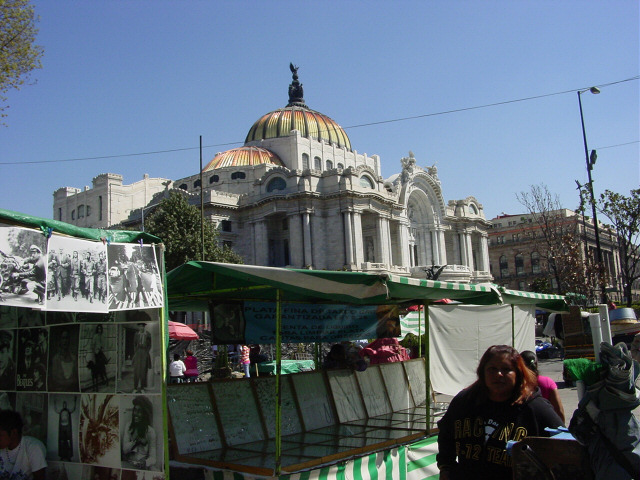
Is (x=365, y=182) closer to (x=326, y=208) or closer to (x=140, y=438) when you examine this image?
(x=326, y=208)

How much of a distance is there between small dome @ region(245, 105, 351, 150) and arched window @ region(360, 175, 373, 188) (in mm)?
12596

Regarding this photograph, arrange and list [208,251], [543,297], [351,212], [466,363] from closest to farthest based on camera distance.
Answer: [466,363]
[543,297]
[208,251]
[351,212]

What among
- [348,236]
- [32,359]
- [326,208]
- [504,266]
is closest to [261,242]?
[326,208]

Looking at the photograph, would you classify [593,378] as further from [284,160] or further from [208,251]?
[284,160]

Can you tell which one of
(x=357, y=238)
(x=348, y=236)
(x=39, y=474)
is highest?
(x=348, y=236)

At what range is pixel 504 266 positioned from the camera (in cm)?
8175

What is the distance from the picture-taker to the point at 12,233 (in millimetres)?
4320

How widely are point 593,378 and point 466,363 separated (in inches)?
217

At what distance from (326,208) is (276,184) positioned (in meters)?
4.95

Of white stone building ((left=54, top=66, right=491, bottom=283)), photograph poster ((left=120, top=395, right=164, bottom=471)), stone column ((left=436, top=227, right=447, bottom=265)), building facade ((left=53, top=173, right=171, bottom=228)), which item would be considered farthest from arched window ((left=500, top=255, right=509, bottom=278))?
photograph poster ((left=120, top=395, right=164, bottom=471))

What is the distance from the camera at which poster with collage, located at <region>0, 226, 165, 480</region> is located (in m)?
4.47

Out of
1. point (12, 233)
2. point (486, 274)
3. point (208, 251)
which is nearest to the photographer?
point (12, 233)

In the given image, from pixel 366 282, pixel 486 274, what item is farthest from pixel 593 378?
pixel 486 274

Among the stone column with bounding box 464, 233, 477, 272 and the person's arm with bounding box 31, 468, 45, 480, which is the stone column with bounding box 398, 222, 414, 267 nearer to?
the stone column with bounding box 464, 233, 477, 272
